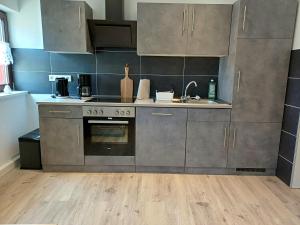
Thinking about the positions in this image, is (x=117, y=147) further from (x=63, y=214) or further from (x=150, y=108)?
(x=63, y=214)

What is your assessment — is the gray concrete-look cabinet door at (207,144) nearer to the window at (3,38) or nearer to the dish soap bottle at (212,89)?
the dish soap bottle at (212,89)

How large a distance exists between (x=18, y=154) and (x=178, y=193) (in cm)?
216

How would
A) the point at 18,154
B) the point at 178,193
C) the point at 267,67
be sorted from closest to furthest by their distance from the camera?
the point at 178,193
the point at 267,67
the point at 18,154

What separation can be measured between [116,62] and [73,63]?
59 centimetres

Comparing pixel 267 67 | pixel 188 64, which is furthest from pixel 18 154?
pixel 267 67

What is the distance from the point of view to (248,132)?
266cm

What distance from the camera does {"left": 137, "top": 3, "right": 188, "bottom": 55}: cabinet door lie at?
2.64 m

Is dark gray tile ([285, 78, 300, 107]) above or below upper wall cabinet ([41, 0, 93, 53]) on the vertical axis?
below

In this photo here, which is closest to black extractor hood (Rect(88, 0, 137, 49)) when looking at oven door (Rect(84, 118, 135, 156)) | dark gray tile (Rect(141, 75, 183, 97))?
dark gray tile (Rect(141, 75, 183, 97))

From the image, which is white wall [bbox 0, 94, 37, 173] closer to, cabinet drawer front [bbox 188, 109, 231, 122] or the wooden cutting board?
the wooden cutting board

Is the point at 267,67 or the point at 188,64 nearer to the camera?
the point at 267,67

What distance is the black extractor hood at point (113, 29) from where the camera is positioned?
274cm

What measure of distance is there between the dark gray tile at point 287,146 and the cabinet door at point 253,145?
5cm

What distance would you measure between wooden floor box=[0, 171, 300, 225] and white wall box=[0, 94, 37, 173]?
0.29m
